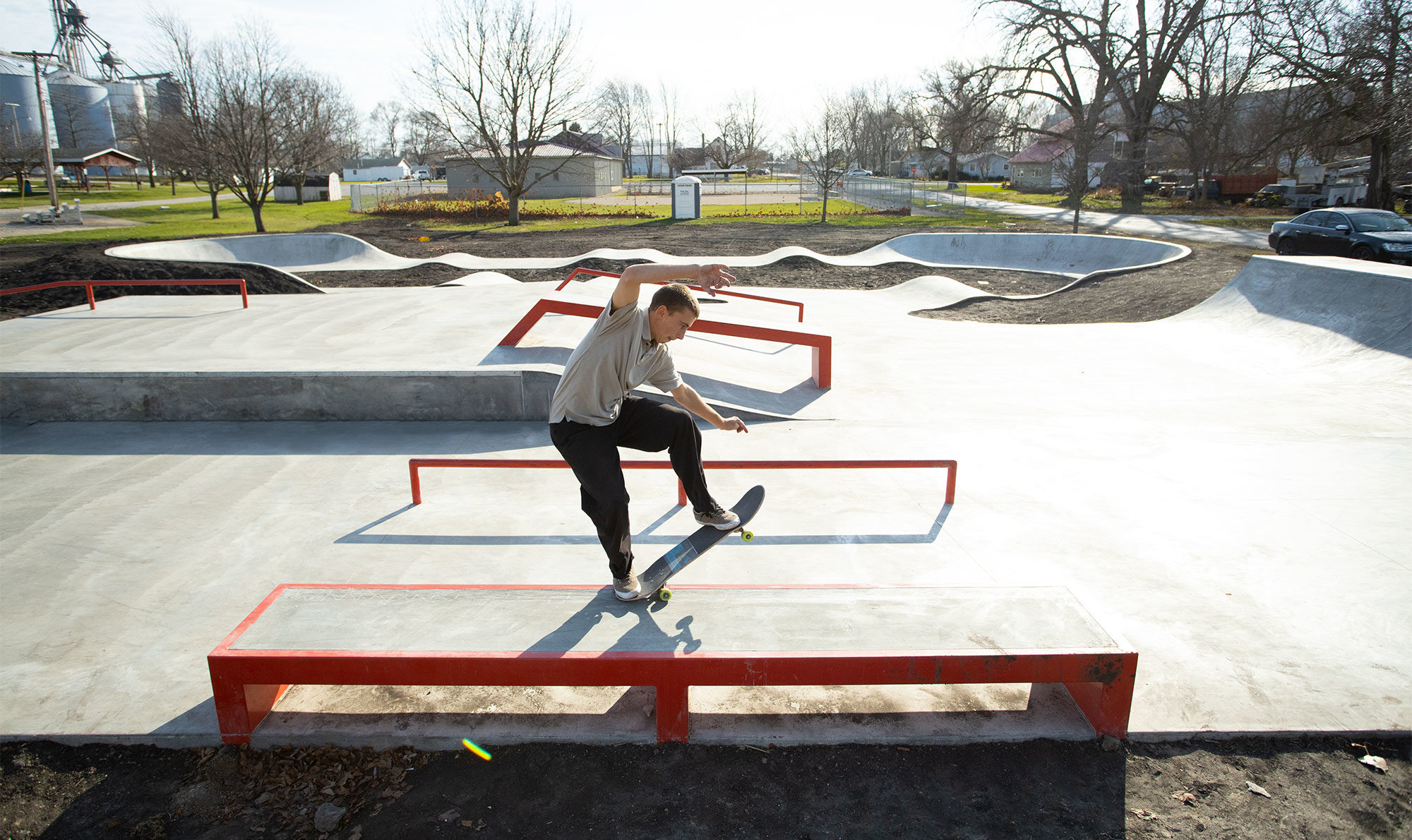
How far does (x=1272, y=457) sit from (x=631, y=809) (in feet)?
22.7

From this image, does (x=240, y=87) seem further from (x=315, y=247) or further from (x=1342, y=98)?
(x=1342, y=98)

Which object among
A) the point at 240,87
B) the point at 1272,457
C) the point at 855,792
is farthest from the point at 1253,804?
the point at 240,87

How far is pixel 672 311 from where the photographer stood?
3.37 meters

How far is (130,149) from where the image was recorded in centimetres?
8519

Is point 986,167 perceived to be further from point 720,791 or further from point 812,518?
point 720,791

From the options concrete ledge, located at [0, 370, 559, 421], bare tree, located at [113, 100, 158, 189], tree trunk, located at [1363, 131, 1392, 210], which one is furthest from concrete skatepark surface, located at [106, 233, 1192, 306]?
bare tree, located at [113, 100, 158, 189]

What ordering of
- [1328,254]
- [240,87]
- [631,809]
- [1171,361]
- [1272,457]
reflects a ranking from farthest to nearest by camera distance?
[240,87] → [1328,254] → [1171,361] → [1272,457] → [631,809]

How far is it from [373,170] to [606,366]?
8385 cm

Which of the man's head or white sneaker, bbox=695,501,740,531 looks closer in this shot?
the man's head

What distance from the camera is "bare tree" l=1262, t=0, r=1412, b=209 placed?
2525 cm

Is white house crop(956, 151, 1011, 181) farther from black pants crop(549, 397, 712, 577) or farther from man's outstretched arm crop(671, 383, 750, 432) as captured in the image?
black pants crop(549, 397, 712, 577)

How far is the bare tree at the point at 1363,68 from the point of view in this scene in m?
25.2

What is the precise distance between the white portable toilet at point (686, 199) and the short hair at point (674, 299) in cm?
3341

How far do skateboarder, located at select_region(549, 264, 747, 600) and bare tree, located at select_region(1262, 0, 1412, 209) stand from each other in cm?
2972
